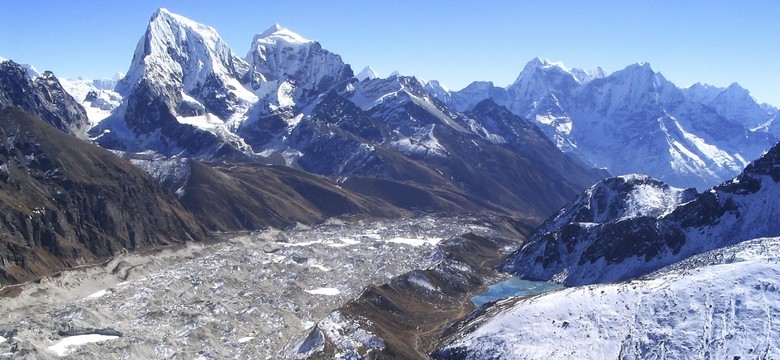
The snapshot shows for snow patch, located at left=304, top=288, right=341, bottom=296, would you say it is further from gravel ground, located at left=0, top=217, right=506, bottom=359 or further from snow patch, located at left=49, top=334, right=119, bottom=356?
snow patch, located at left=49, top=334, right=119, bottom=356

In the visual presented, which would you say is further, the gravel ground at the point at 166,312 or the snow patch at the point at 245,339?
the snow patch at the point at 245,339

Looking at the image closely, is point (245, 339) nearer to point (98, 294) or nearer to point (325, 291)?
point (325, 291)

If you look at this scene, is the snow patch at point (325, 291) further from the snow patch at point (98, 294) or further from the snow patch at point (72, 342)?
the snow patch at point (72, 342)

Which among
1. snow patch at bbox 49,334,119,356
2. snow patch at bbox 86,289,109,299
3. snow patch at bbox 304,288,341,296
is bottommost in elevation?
snow patch at bbox 49,334,119,356

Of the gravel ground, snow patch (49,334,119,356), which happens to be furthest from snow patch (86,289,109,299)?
snow patch (49,334,119,356)

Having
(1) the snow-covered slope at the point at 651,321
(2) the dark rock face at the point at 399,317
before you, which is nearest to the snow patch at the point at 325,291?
(2) the dark rock face at the point at 399,317

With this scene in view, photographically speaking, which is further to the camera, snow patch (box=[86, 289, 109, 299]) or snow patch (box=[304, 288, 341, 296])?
snow patch (box=[304, 288, 341, 296])

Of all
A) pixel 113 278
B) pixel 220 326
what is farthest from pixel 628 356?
pixel 113 278

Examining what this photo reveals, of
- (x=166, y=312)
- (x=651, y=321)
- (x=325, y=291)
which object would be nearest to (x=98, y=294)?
(x=166, y=312)
